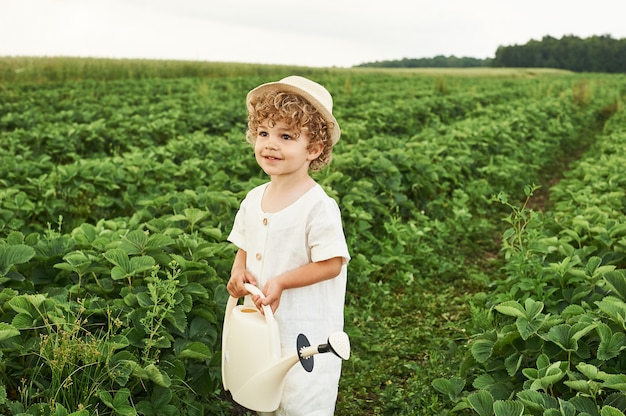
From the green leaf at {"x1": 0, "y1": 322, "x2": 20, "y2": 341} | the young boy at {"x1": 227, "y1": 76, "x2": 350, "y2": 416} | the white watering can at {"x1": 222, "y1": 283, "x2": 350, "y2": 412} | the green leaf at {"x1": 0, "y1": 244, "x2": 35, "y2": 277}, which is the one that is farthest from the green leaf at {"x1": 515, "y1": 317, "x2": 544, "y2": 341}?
the green leaf at {"x1": 0, "y1": 244, "x2": 35, "y2": 277}

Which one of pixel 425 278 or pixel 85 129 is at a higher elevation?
pixel 85 129

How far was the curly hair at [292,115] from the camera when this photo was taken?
2.31 m

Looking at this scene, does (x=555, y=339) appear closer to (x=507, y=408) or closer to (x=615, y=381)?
(x=615, y=381)

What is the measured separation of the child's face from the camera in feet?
7.66

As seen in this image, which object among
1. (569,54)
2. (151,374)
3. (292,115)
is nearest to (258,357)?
(151,374)

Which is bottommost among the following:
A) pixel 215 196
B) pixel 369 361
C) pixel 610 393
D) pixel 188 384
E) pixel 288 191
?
pixel 369 361

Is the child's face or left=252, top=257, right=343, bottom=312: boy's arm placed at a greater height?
the child's face

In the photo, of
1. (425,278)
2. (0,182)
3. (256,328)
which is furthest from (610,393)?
(0,182)

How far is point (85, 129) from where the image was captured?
9.16 metres

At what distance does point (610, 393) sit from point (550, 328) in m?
0.36

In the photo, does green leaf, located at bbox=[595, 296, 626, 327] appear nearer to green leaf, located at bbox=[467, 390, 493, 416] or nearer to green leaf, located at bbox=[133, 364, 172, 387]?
green leaf, located at bbox=[467, 390, 493, 416]

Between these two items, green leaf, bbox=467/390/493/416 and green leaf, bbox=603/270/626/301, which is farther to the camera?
green leaf, bbox=603/270/626/301

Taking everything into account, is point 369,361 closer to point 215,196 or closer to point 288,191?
point 215,196

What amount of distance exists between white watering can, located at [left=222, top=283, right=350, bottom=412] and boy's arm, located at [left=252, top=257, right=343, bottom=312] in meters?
0.03
